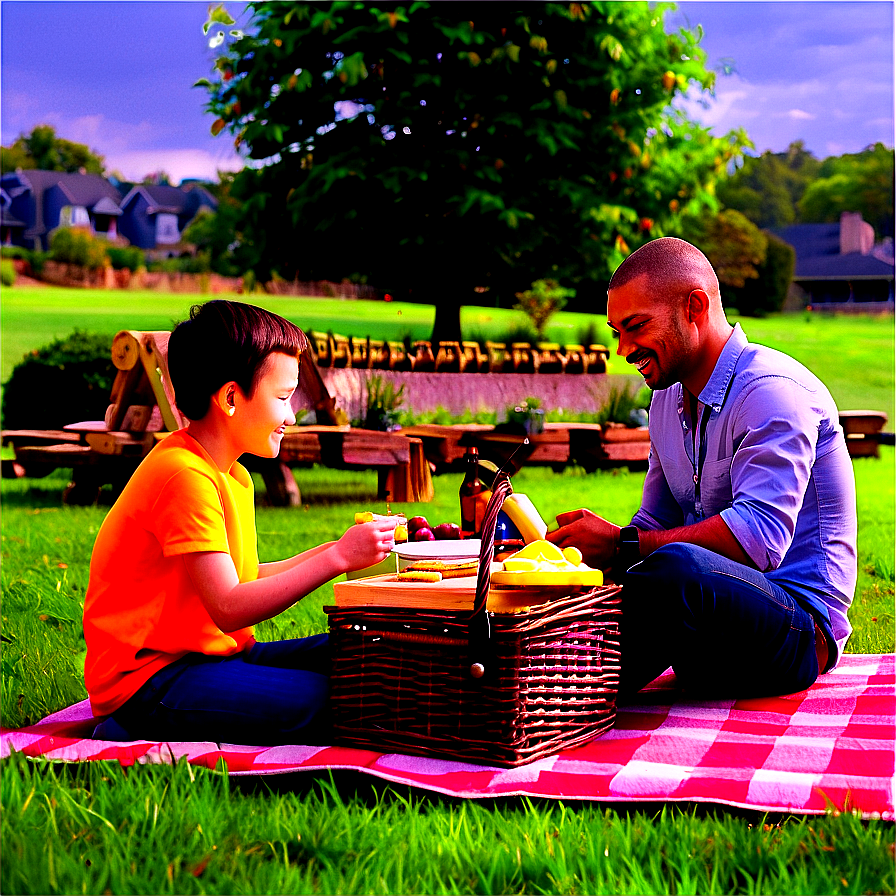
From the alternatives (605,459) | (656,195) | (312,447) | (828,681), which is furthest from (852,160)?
(828,681)

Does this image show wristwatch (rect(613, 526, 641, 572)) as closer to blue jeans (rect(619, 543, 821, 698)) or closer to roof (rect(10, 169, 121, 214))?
blue jeans (rect(619, 543, 821, 698))

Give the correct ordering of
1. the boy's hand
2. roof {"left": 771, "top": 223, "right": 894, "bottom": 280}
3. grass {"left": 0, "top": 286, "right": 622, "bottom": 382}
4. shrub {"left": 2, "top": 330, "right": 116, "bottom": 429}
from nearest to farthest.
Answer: the boy's hand < shrub {"left": 2, "top": 330, "right": 116, "bottom": 429} < grass {"left": 0, "top": 286, "right": 622, "bottom": 382} < roof {"left": 771, "top": 223, "right": 894, "bottom": 280}

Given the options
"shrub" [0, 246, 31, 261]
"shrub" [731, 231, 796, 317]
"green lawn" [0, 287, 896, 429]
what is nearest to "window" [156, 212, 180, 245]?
"shrub" [0, 246, 31, 261]

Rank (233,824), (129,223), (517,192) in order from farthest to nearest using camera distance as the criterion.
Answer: (129,223) < (517,192) < (233,824)

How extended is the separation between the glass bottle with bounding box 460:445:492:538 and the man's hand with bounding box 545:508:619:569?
367 mm

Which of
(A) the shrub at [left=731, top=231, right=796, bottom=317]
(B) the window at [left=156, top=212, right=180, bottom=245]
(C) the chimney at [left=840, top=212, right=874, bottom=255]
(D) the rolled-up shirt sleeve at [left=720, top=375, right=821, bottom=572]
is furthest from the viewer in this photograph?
(B) the window at [left=156, top=212, right=180, bottom=245]

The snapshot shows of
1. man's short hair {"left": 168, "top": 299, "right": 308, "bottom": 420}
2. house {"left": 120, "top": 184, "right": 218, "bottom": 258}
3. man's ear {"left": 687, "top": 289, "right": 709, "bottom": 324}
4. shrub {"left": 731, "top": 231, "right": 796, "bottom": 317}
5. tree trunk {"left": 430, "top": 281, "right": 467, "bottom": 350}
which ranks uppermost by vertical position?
house {"left": 120, "top": 184, "right": 218, "bottom": 258}

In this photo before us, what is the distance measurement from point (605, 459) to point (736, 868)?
9445 millimetres

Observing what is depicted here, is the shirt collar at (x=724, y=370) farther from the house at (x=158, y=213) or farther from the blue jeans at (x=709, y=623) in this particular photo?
the house at (x=158, y=213)

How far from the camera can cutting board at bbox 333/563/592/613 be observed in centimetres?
276

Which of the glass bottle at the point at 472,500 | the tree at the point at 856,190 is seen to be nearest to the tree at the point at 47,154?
the tree at the point at 856,190

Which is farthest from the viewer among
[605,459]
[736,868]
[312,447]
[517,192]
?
[517,192]

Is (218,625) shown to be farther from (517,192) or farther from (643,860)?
(517,192)

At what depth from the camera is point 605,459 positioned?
11.6m
